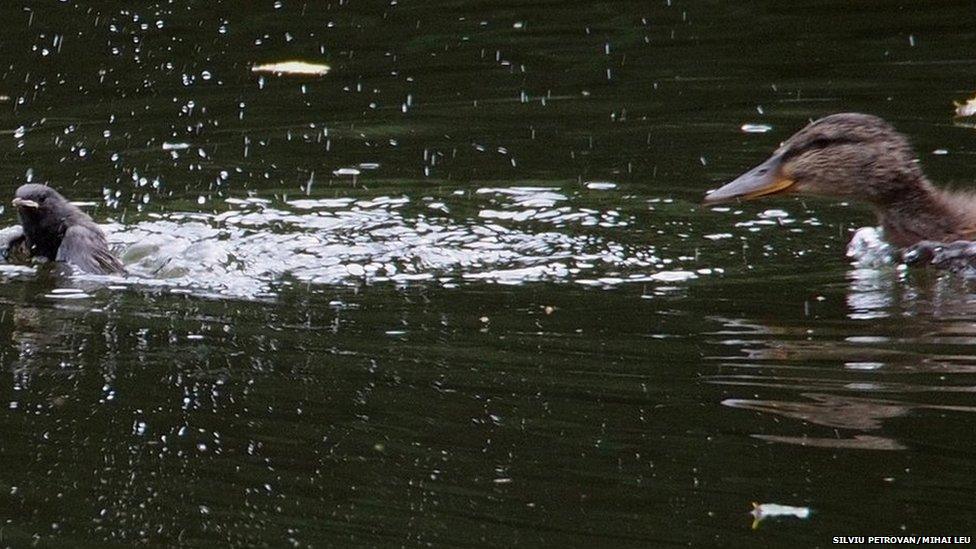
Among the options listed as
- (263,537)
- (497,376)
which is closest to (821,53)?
(497,376)

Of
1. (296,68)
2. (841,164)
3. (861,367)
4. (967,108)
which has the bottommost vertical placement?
(861,367)

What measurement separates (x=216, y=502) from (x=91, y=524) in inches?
14.8

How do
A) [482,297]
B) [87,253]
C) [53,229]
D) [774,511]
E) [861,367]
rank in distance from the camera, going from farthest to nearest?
1. [53,229]
2. [87,253]
3. [482,297]
4. [861,367]
5. [774,511]

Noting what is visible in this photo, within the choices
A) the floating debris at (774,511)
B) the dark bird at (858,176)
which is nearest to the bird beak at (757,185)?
the dark bird at (858,176)

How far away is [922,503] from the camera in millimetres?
4949

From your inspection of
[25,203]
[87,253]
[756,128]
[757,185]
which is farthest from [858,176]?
[25,203]

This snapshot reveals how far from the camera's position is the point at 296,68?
44.4ft

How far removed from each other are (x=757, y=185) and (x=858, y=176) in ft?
1.84

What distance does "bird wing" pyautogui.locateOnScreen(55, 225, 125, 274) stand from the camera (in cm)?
856

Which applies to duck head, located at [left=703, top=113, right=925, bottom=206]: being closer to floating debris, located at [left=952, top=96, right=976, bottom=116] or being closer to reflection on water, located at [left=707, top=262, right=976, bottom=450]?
reflection on water, located at [left=707, top=262, right=976, bottom=450]

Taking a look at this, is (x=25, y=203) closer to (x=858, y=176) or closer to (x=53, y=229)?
(x=53, y=229)

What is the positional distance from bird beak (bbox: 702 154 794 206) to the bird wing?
10.1 feet

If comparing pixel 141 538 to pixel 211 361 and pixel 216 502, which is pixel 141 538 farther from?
pixel 211 361

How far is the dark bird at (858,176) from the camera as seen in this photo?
8.95 metres
